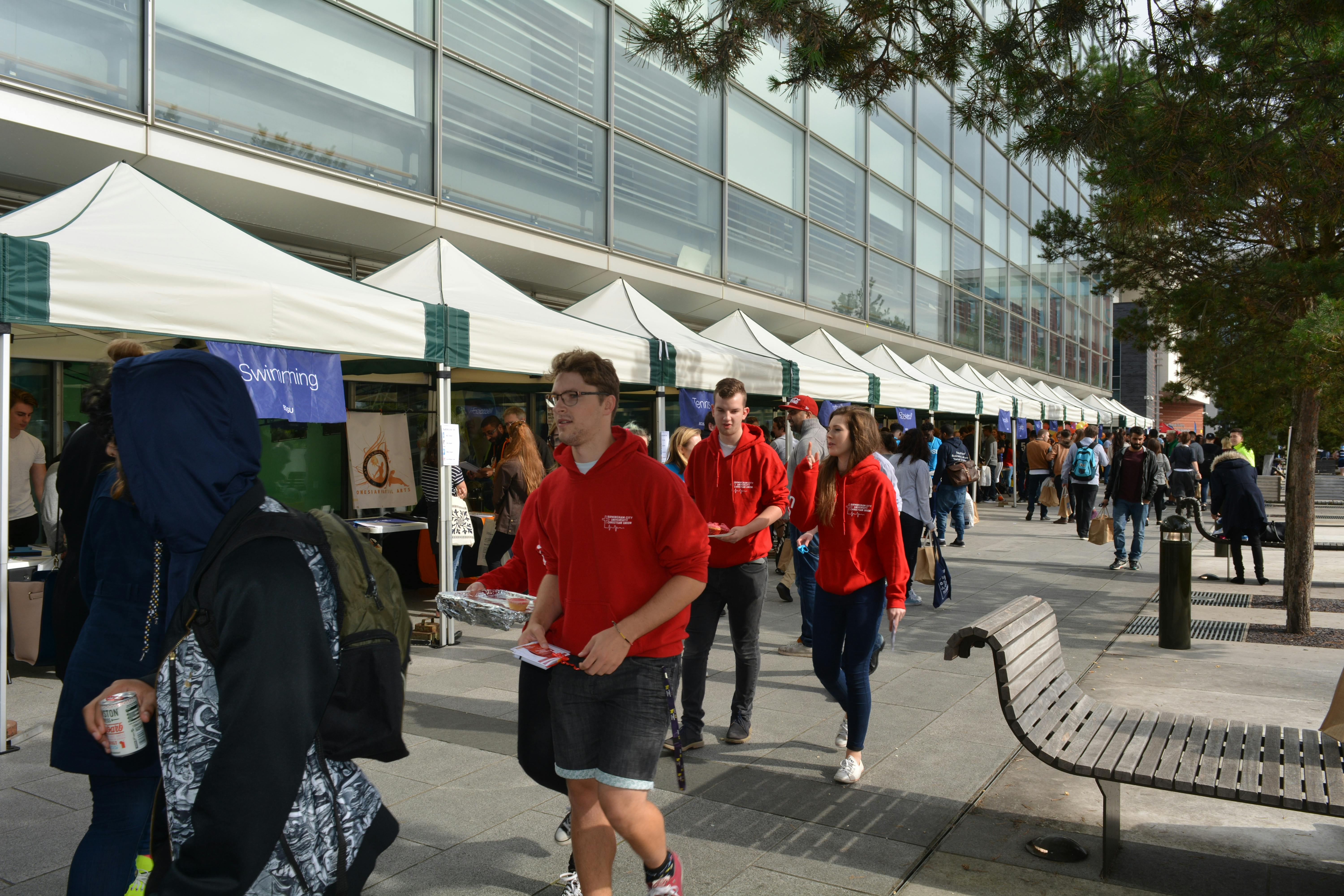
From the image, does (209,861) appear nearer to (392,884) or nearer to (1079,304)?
(392,884)

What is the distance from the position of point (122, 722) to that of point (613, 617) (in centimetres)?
123

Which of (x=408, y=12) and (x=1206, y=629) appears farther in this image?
(x=408, y=12)

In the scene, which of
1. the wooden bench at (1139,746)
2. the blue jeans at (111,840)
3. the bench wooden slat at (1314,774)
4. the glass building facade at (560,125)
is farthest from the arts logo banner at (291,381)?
the bench wooden slat at (1314,774)

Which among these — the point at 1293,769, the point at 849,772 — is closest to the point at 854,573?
the point at 849,772

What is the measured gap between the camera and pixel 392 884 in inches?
130

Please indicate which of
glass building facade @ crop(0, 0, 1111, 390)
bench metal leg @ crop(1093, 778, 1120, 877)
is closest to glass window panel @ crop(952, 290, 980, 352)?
glass building facade @ crop(0, 0, 1111, 390)

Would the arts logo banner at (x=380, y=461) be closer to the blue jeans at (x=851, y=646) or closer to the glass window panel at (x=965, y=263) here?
the blue jeans at (x=851, y=646)

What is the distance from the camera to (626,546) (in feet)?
8.77

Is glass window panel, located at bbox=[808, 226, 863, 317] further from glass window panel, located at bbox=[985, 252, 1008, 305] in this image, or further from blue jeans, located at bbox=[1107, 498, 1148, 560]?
glass window panel, located at bbox=[985, 252, 1008, 305]

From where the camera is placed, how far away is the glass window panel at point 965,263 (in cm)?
2619

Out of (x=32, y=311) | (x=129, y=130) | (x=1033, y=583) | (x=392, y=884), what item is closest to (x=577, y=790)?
(x=392, y=884)

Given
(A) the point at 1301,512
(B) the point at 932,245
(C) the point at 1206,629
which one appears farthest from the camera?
(B) the point at 932,245

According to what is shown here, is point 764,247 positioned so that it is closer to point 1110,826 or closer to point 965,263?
point 965,263

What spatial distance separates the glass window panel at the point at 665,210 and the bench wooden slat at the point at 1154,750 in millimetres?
10964
